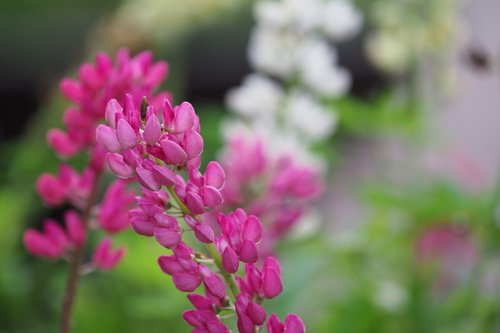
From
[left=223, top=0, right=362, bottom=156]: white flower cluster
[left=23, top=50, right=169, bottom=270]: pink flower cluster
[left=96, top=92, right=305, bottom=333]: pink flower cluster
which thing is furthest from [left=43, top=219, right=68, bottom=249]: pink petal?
[left=223, top=0, right=362, bottom=156]: white flower cluster

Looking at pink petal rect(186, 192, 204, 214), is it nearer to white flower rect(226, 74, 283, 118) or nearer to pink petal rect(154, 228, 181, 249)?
pink petal rect(154, 228, 181, 249)

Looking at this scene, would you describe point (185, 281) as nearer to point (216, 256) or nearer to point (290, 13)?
point (216, 256)

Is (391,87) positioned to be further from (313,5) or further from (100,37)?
(100,37)

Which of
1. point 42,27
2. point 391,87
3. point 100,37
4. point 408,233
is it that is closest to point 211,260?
point 408,233

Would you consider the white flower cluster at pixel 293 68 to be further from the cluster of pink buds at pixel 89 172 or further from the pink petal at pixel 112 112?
the pink petal at pixel 112 112

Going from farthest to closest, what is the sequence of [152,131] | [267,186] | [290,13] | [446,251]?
[446,251] < [290,13] < [267,186] < [152,131]

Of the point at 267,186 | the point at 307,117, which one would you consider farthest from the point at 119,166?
the point at 307,117
